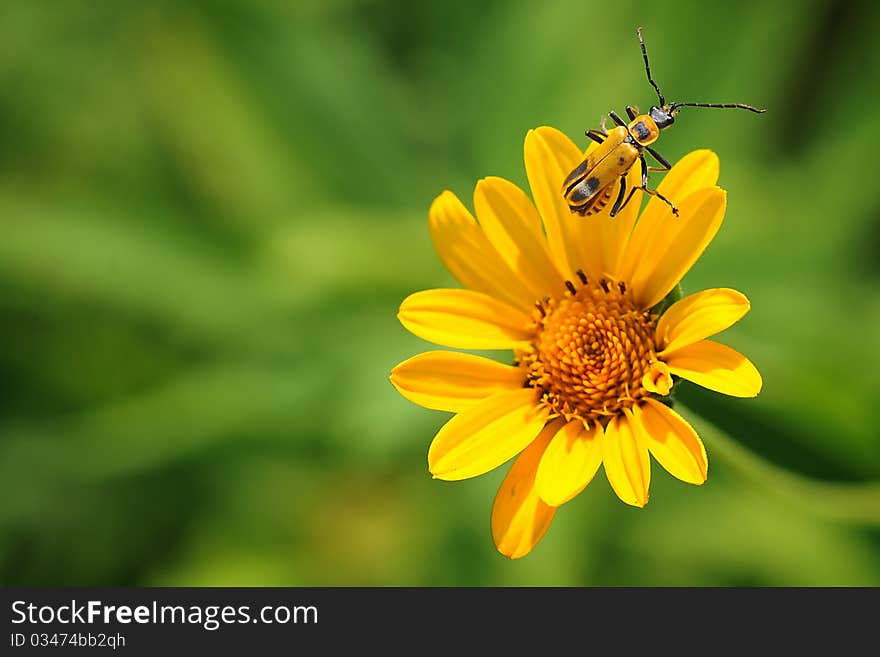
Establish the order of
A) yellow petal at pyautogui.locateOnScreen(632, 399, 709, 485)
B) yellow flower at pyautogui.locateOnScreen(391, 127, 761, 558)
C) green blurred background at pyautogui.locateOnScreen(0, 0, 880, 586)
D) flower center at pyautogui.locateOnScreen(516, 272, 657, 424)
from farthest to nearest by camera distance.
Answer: green blurred background at pyautogui.locateOnScreen(0, 0, 880, 586) → flower center at pyautogui.locateOnScreen(516, 272, 657, 424) → yellow flower at pyautogui.locateOnScreen(391, 127, 761, 558) → yellow petal at pyautogui.locateOnScreen(632, 399, 709, 485)

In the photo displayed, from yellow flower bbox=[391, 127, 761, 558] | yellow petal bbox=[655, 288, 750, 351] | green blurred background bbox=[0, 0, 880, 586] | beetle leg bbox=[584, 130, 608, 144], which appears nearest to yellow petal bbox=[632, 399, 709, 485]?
yellow flower bbox=[391, 127, 761, 558]

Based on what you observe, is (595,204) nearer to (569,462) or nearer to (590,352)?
(590,352)

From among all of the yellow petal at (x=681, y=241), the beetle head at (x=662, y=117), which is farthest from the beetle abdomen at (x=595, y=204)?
the beetle head at (x=662, y=117)

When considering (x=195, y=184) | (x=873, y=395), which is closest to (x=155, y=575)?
(x=195, y=184)

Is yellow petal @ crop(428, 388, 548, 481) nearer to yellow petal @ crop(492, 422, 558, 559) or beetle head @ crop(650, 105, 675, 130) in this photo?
yellow petal @ crop(492, 422, 558, 559)

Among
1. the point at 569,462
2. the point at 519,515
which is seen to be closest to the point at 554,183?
the point at 569,462

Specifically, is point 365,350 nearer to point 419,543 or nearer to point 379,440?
point 379,440
